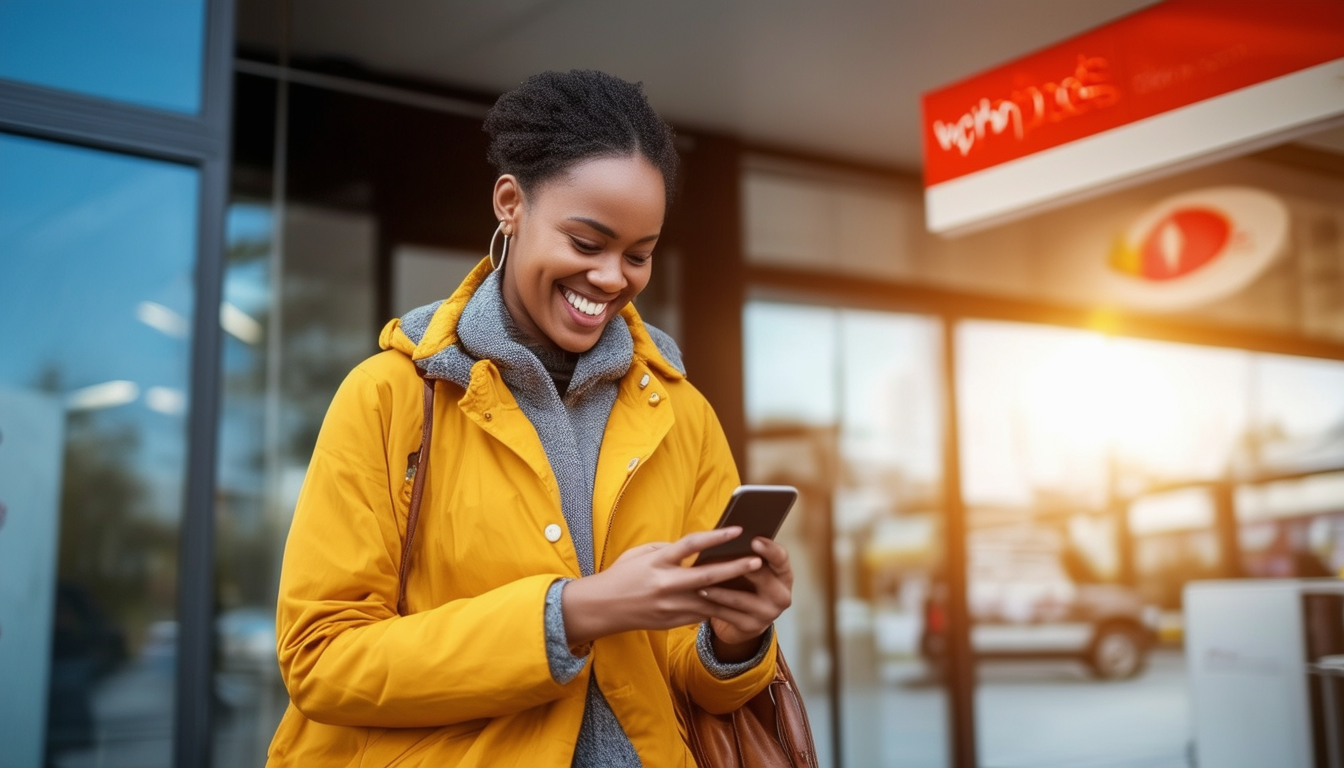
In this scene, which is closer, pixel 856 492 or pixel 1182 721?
pixel 856 492

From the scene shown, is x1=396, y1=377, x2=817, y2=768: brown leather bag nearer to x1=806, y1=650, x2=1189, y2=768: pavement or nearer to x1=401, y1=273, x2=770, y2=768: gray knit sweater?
x1=401, y1=273, x2=770, y2=768: gray knit sweater

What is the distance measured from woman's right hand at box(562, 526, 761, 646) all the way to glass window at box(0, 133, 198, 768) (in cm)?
268

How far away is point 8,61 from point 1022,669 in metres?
7.58

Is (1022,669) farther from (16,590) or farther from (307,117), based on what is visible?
(16,590)

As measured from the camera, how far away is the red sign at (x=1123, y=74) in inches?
141

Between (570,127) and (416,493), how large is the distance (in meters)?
0.52

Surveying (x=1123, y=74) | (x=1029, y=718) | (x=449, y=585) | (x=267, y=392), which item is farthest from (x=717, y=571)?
(x=1029, y=718)

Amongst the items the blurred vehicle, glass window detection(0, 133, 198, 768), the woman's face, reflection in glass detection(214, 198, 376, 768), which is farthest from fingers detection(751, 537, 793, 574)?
the blurred vehicle

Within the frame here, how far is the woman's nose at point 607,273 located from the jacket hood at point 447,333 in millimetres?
202

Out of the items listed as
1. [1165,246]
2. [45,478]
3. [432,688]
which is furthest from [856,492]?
[432,688]

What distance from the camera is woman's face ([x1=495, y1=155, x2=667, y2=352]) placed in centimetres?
152

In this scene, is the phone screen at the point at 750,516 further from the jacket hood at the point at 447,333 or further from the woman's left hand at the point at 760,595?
the jacket hood at the point at 447,333

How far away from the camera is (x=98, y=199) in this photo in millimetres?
Answer: 3799

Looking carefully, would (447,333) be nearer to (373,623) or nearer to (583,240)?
(583,240)
